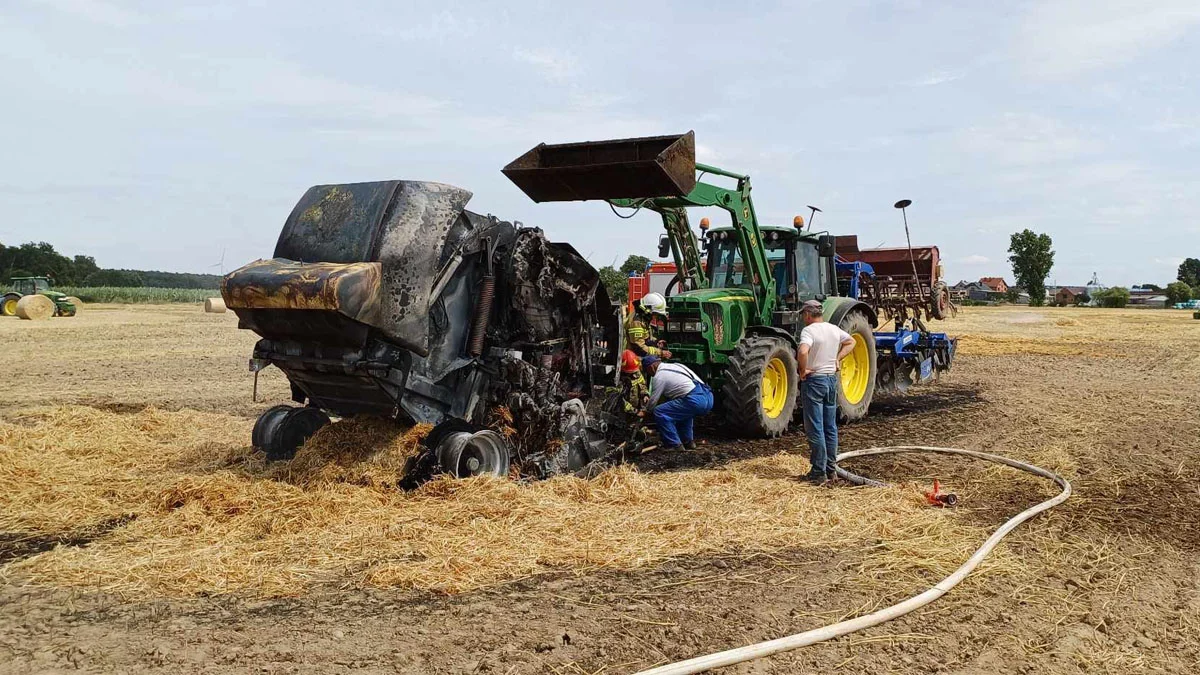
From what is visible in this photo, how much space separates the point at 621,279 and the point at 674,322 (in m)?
21.3

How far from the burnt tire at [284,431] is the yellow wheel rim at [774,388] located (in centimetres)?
493

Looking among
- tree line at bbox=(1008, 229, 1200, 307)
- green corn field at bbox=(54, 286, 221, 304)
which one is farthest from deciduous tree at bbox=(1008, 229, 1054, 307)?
green corn field at bbox=(54, 286, 221, 304)

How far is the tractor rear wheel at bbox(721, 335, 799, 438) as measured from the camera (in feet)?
31.3

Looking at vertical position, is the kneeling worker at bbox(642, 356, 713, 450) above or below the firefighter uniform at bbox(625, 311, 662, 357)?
below

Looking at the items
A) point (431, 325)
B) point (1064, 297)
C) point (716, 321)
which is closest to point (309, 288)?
point (431, 325)

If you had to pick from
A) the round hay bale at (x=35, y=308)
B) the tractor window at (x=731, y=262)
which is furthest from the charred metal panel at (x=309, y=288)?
the round hay bale at (x=35, y=308)

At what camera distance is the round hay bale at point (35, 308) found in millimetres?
34188

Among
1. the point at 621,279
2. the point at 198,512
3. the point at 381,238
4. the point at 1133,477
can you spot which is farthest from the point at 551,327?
the point at 621,279

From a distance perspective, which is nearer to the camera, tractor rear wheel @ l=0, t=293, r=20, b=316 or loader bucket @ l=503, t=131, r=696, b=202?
loader bucket @ l=503, t=131, r=696, b=202

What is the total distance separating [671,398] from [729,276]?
2820 mm

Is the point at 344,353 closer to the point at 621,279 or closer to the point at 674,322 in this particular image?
the point at 674,322

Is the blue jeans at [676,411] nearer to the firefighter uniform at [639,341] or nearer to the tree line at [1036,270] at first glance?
the firefighter uniform at [639,341]

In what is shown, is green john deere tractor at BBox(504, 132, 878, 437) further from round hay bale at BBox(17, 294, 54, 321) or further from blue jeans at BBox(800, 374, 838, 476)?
round hay bale at BBox(17, 294, 54, 321)

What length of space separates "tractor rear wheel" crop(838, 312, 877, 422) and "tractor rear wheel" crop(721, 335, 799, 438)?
146 centimetres
